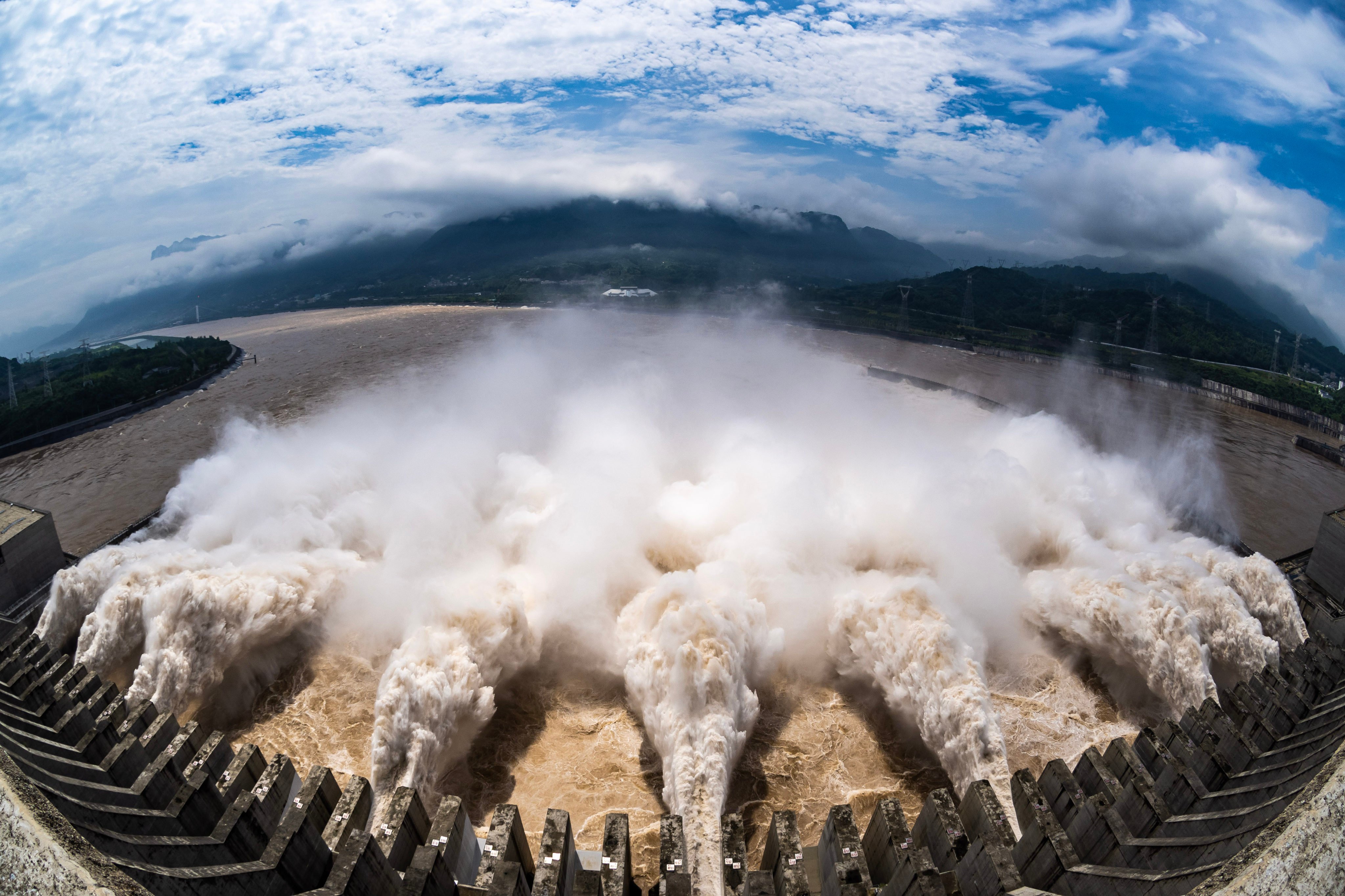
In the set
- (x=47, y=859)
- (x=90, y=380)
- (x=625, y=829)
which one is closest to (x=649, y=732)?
(x=625, y=829)

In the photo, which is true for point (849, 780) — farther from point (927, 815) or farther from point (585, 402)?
point (585, 402)

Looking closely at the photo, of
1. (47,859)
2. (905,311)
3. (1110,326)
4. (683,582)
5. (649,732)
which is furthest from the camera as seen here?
(905,311)

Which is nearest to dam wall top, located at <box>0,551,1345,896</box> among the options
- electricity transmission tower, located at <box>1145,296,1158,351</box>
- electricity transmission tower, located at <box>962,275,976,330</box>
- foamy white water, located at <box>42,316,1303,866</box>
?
foamy white water, located at <box>42,316,1303,866</box>

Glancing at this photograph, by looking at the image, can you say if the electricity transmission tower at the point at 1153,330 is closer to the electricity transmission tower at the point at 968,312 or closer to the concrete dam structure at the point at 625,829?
the electricity transmission tower at the point at 968,312

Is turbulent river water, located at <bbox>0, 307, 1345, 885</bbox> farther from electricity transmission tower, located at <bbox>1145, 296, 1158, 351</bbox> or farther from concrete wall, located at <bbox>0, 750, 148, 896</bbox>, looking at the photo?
electricity transmission tower, located at <bbox>1145, 296, 1158, 351</bbox>

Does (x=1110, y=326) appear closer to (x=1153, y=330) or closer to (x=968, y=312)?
(x=1153, y=330)

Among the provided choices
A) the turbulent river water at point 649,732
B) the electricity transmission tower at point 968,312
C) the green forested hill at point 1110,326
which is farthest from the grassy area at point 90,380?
the electricity transmission tower at point 968,312
